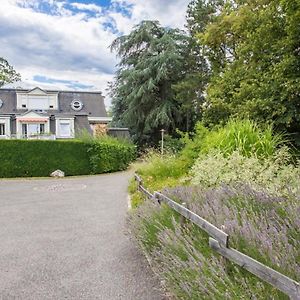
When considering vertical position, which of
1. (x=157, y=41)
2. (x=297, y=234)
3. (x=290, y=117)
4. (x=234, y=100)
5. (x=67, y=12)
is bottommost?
(x=297, y=234)

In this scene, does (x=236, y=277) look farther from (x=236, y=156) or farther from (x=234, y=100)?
(x=234, y=100)

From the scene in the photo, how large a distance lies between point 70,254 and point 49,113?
86.7 ft

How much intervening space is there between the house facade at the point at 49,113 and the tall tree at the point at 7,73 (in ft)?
25.0

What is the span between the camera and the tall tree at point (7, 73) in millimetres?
35450

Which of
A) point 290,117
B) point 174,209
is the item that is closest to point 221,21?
point 290,117

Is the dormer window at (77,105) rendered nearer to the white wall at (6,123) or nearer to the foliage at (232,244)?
the white wall at (6,123)

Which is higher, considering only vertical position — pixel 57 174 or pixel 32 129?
pixel 32 129

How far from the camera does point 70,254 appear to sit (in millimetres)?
4707

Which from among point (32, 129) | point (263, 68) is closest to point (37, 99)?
point (32, 129)

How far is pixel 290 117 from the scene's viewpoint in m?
10.9

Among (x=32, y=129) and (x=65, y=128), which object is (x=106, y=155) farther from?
(x=32, y=129)

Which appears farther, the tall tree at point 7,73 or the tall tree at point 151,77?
the tall tree at point 7,73

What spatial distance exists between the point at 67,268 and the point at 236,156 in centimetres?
362

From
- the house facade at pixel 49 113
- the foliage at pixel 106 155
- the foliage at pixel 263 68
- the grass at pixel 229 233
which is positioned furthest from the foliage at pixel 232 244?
the house facade at pixel 49 113
